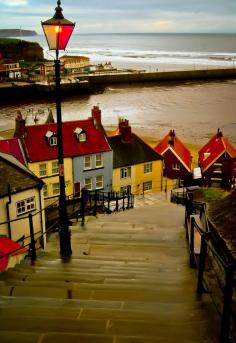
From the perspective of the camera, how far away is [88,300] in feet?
16.8

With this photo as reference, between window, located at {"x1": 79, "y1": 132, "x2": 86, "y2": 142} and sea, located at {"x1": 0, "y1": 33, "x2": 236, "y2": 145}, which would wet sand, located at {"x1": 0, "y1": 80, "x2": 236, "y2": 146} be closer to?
sea, located at {"x1": 0, "y1": 33, "x2": 236, "y2": 145}

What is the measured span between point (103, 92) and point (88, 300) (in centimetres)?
8532

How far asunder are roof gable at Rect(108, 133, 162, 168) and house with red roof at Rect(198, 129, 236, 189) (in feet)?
11.5

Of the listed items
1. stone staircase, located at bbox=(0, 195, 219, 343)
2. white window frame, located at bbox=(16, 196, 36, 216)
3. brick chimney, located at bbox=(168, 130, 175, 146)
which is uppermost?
stone staircase, located at bbox=(0, 195, 219, 343)

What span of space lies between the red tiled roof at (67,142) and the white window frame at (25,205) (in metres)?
7.81

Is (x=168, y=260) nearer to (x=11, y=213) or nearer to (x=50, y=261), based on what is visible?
(x=50, y=261)

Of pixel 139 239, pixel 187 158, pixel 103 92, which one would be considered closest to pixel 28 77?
pixel 103 92

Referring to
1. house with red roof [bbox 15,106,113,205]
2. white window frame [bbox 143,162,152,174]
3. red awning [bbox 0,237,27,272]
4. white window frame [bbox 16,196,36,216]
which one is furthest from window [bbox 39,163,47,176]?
red awning [bbox 0,237,27,272]

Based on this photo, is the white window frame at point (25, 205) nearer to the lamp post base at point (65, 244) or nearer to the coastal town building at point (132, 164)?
the lamp post base at point (65, 244)

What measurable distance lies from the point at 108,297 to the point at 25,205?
13.3 m

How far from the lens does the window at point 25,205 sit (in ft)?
58.4

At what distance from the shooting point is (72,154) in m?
27.0

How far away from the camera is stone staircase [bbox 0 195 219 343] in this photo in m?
4.12

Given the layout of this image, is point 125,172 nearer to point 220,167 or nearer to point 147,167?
point 147,167
